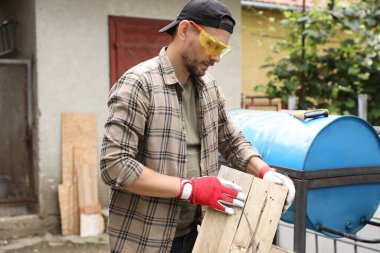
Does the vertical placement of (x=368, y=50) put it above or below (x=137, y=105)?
above

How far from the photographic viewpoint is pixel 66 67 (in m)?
5.59

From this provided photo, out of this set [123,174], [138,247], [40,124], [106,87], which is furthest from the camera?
[106,87]

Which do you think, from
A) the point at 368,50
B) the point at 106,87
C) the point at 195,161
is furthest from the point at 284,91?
the point at 195,161

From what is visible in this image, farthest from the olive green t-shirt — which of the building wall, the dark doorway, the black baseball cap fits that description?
the building wall

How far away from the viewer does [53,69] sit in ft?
18.1

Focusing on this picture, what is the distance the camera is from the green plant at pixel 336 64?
7.36 meters

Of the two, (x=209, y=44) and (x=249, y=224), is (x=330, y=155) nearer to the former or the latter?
(x=249, y=224)

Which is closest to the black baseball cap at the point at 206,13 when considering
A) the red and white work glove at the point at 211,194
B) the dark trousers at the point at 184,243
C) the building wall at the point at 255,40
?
the red and white work glove at the point at 211,194

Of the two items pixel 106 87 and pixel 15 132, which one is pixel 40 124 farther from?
pixel 106 87

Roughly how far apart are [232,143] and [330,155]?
967mm

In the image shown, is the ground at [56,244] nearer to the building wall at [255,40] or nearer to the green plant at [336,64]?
the green plant at [336,64]

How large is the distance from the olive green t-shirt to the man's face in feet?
0.50

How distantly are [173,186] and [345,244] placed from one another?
232 cm

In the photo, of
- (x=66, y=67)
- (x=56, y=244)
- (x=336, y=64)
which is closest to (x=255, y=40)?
(x=336, y=64)
